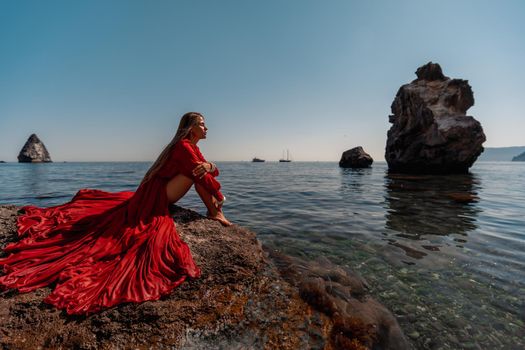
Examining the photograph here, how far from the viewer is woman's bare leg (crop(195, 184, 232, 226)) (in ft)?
13.1

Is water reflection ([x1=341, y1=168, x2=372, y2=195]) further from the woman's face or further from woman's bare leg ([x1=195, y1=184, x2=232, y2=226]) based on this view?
the woman's face

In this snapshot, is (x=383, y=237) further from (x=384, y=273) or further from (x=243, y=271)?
(x=243, y=271)

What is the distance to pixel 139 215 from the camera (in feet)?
11.1

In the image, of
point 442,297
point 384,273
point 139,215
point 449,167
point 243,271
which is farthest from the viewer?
point 449,167

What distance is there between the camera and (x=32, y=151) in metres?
110

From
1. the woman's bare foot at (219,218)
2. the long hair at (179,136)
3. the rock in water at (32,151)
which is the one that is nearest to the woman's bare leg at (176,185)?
the long hair at (179,136)

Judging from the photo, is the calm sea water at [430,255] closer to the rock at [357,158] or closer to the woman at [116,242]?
the woman at [116,242]

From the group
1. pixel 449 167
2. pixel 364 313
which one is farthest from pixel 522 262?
pixel 449 167

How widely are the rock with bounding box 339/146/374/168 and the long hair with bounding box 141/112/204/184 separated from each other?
148ft

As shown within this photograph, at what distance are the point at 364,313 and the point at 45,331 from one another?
10.5 feet

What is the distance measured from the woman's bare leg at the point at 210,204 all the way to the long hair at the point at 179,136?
0.71m

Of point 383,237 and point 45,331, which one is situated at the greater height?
point 45,331

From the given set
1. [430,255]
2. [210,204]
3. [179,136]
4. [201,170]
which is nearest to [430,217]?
[430,255]

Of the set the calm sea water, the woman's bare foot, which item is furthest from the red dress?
the calm sea water
